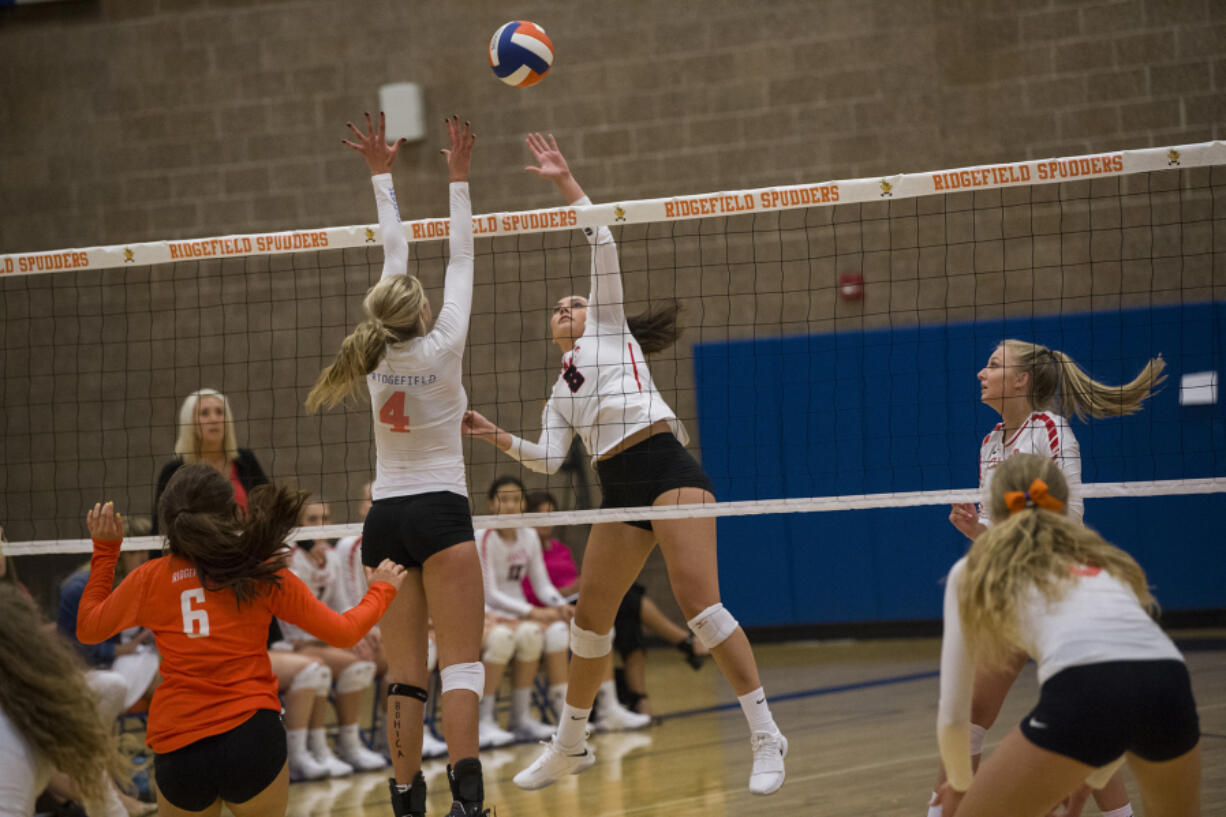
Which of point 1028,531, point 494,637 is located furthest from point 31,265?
point 1028,531

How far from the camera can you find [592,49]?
10758 mm

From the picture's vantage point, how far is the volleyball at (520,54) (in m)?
5.36

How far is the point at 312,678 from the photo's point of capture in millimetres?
6633

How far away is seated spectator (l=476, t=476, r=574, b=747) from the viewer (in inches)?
292

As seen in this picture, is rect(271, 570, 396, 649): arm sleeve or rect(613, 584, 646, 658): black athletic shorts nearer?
rect(271, 570, 396, 649): arm sleeve

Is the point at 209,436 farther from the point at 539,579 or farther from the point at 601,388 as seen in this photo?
the point at 539,579

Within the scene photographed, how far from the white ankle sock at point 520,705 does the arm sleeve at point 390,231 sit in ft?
12.1

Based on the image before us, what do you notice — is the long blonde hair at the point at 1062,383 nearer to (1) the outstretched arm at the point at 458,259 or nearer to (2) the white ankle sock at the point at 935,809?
(2) the white ankle sock at the point at 935,809

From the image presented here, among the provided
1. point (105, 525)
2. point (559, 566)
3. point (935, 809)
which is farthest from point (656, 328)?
point (559, 566)

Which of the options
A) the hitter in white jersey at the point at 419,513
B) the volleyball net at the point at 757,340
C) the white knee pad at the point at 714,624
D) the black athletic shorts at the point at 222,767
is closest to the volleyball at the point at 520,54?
the hitter in white jersey at the point at 419,513

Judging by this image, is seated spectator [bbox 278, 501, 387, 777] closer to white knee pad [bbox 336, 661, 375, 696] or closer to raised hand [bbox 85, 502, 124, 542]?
white knee pad [bbox 336, 661, 375, 696]

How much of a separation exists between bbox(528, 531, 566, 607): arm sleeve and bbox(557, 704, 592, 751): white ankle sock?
9.76ft

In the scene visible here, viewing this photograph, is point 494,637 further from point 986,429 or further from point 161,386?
point 161,386

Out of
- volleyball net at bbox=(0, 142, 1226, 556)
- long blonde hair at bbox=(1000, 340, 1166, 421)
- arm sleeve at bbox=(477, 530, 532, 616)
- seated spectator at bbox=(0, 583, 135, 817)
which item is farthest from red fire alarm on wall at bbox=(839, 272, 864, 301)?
seated spectator at bbox=(0, 583, 135, 817)
